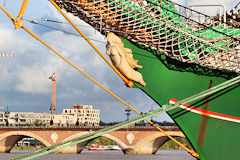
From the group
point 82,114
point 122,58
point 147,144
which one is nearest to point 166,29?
point 122,58

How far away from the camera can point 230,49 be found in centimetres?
705

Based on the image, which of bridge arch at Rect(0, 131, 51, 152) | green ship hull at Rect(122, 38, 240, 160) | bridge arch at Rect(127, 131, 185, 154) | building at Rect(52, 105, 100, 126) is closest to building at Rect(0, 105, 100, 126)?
building at Rect(52, 105, 100, 126)

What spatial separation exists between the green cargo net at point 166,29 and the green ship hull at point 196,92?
0.26m

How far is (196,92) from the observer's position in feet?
24.4

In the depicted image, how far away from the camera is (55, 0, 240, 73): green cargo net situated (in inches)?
261

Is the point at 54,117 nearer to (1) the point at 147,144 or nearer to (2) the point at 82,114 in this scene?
(2) the point at 82,114

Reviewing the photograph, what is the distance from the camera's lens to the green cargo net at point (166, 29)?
6.62 metres

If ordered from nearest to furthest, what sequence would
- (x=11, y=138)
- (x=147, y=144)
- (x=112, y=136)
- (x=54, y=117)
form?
Answer: (x=147, y=144) < (x=112, y=136) < (x=11, y=138) < (x=54, y=117)

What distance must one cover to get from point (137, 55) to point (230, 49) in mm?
1688

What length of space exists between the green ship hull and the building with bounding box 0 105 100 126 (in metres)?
80.9

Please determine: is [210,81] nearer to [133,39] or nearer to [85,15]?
[133,39]

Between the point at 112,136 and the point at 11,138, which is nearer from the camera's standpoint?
the point at 112,136

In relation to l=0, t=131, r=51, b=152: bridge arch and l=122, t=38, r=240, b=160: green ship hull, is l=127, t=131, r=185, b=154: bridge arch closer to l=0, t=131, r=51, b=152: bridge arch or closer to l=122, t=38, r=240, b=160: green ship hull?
l=0, t=131, r=51, b=152: bridge arch

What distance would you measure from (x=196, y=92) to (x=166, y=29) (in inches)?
54.2
